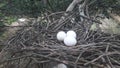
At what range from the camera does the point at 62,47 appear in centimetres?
206

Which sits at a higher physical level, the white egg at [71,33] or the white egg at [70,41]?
the white egg at [71,33]

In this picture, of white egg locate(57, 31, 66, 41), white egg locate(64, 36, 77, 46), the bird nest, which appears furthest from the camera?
white egg locate(57, 31, 66, 41)

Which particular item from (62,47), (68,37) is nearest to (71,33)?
(68,37)

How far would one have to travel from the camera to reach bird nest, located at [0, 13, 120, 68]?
1917 mm

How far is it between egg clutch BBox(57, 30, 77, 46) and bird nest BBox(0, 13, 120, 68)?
0.03m

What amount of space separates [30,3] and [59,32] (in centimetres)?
179

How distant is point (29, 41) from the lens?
2205 mm

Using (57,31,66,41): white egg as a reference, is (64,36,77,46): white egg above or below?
below

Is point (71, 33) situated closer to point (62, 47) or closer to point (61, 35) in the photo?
point (61, 35)

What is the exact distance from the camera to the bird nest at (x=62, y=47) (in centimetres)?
192

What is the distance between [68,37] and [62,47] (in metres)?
0.12

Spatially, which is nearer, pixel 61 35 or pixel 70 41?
pixel 70 41

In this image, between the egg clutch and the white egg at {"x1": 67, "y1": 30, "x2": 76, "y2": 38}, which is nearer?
the egg clutch

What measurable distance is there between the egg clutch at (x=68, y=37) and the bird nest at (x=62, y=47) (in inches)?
1.2
